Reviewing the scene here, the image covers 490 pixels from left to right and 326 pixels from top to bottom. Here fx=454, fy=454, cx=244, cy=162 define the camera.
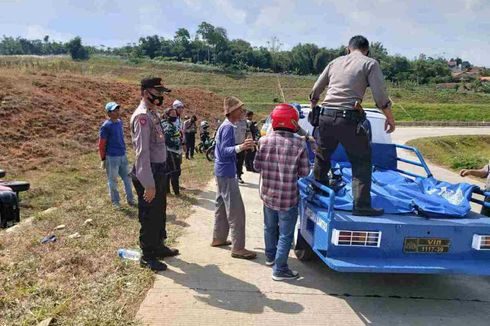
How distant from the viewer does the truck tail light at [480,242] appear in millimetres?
4129

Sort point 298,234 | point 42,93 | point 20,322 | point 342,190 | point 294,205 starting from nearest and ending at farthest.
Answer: point 20,322 < point 294,205 < point 342,190 < point 298,234 < point 42,93

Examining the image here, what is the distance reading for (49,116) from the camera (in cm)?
1725

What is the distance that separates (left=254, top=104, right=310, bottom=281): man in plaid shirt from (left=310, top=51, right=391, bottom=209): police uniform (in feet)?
1.20

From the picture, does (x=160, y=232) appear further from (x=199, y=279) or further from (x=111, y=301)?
(x=111, y=301)

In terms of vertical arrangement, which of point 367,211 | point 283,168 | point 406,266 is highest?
point 283,168

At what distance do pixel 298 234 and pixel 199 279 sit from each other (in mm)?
1289

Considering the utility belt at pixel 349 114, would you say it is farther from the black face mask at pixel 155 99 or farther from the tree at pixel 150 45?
the tree at pixel 150 45

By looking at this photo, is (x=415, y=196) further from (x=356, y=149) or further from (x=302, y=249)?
(x=302, y=249)

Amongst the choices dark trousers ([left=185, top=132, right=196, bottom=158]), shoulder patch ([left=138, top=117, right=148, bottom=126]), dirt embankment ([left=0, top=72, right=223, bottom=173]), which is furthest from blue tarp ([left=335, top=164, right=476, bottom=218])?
dirt embankment ([left=0, top=72, right=223, bottom=173])

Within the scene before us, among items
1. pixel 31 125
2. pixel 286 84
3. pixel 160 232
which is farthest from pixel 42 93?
pixel 286 84

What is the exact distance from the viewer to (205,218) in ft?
23.2

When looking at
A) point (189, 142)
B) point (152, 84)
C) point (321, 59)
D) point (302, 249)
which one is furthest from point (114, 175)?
point (321, 59)

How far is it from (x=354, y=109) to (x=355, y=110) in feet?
0.04

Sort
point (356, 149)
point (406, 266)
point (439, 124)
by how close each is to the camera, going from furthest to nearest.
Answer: point (439, 124)
point (356, 149)
point (406, 266)
